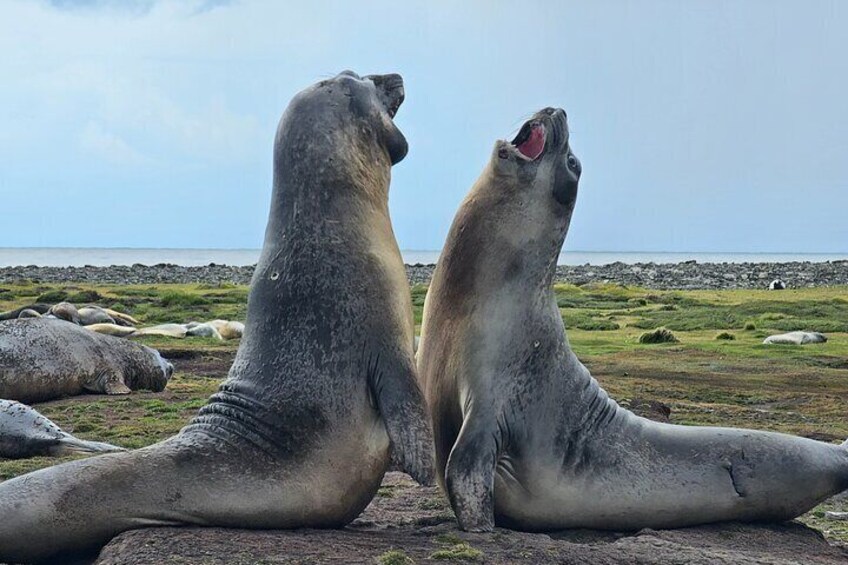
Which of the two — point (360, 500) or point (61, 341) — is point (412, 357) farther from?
point (61, 341)

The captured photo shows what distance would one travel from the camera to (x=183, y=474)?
5.26 m

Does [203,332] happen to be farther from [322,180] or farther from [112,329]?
[322,180]

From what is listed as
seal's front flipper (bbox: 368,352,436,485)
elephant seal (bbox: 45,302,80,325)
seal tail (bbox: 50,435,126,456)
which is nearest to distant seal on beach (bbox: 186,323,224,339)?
elephant seal (bbox: 45,302,80,325)

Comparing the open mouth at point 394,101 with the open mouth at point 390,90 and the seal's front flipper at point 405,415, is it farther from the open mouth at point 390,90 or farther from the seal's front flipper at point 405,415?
the seal's front flipper at point 405,415

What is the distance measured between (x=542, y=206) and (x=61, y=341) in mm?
7570

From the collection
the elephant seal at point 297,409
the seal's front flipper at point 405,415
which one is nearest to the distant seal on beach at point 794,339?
→ the elephant seal at point 297,409

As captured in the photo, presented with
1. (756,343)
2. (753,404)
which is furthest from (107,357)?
→ (756,343)

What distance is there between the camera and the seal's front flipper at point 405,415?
5.31m

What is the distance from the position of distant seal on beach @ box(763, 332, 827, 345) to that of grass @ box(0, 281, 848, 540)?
0.25 metres

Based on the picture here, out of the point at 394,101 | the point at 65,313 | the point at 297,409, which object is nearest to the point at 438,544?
the point at 297,409

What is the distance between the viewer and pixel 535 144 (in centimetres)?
651

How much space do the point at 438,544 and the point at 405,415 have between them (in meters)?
0.59

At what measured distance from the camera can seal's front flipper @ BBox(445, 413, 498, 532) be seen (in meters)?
5.62

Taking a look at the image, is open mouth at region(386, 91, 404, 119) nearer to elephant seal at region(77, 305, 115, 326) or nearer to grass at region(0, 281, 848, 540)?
grass at region(0, 281, 848, 540)
